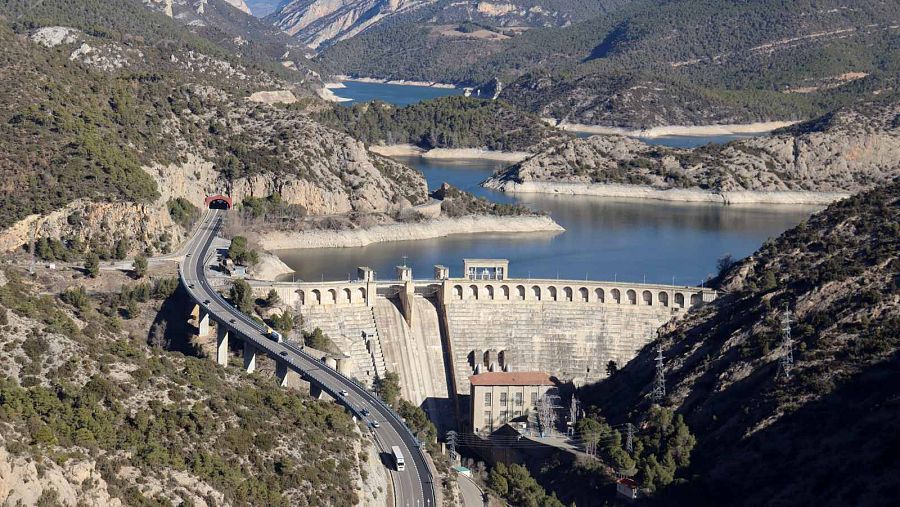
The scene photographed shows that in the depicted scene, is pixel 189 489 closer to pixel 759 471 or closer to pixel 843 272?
pixel 759 471

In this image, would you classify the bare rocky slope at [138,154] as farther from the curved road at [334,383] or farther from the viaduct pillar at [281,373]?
the viaduct pillar at [281,373]

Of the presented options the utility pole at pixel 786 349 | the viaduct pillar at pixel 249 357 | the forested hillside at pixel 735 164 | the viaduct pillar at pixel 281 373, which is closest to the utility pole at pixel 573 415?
the utility pole at pixel 786 349

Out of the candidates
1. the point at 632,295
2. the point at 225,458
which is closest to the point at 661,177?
the point at 632,295

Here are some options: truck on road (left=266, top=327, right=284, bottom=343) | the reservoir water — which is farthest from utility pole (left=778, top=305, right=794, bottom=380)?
the reservoir water

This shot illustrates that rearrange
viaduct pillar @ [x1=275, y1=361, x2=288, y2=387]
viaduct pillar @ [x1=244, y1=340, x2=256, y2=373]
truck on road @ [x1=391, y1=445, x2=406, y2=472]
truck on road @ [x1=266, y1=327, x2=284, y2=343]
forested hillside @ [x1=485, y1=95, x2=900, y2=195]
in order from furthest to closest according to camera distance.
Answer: forested hillside @ [x1=485, y1=95, x2=900, y2=195] < viaduct pillar @ [x1=244, y1=340, x2=256, y2=373] < truck on road @ [x1=266, y1=327, x2=284, y2=343] < viaduct pillar @ [x1=275, y1=361, x2=288, y2=387] < truck on road @ [x1=391, y1=445, x2=406, y2=472]

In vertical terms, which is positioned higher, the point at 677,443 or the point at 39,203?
the point at 39,203

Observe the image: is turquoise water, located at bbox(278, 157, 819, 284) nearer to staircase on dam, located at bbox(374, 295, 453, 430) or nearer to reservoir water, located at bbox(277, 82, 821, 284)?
reservoir water, located at bbox(277, 82, 821, 284)

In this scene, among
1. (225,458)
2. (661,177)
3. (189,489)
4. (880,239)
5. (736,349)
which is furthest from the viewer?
(661,177)
